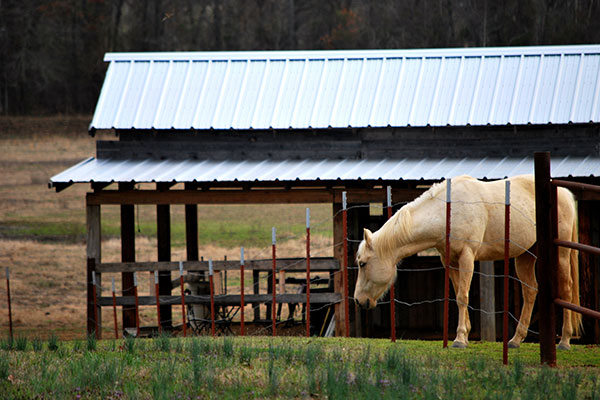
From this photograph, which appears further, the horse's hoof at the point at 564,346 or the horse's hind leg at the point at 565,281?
the horse's hind leg at the point at 565,281

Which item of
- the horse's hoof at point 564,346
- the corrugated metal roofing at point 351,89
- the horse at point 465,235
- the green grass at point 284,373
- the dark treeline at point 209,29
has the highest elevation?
the dark treeline at point 209,29

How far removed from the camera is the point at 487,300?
1398cm

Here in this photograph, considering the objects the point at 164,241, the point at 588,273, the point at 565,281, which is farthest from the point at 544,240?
the point at 164,241

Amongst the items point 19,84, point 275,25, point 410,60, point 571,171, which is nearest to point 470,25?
point 275,25

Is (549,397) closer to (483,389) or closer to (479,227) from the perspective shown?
(483,389)

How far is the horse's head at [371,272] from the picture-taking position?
10.4 m

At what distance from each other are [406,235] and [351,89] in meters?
6.94

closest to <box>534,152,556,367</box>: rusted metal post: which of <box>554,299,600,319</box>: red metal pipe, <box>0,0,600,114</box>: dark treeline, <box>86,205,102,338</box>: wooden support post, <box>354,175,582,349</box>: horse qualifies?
<box>554,299,600,319</box>: red metal pipe

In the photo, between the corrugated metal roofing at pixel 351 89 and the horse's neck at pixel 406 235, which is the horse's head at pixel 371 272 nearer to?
the horse's neck at pixel 406 235

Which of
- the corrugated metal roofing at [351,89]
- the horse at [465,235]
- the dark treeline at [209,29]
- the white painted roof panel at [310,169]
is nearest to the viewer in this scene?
the horse at [465,235]

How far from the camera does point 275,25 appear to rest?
55656 mm

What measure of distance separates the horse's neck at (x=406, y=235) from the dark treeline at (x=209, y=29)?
4027 cm

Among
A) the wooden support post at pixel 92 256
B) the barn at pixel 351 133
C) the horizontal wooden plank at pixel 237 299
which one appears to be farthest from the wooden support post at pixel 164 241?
the horizontal wooden plank at pixel 237 299

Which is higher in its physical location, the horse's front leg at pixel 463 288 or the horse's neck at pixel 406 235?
the horse's neck at pixel 406 235
